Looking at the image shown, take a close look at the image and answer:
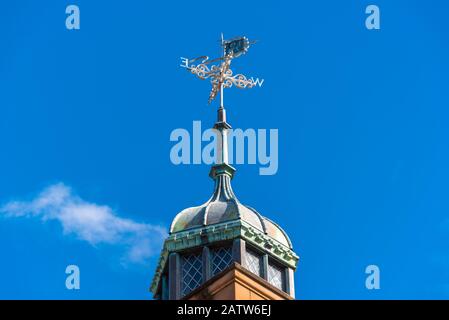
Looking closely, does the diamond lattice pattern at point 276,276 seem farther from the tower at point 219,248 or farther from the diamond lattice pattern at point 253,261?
the diamond lattice pattern at point 253,261

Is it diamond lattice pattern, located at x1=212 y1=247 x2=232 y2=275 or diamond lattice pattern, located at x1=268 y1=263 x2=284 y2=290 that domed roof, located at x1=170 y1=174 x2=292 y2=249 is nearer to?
diamond lattice pattern, located at x1=268 y1=263 x2=284 y2=290

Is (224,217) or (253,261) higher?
(224,217)

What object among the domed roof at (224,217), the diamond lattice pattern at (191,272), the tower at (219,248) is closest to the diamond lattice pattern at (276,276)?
the tower at (219,248)

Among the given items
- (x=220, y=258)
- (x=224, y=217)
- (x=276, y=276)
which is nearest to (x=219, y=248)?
(x=220, y=258)

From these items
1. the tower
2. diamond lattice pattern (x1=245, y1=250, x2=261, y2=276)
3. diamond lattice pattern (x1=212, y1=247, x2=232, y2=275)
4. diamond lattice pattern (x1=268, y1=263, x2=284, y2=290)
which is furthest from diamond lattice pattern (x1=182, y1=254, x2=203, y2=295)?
diamond lattice pattern (x1=268, y1=263, x2=284, y2=290)

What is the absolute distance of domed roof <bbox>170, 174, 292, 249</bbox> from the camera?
141 ft

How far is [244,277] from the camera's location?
98.0 ft

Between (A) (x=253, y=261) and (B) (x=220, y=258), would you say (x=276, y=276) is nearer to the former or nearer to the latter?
(A) (x=253, y=261)

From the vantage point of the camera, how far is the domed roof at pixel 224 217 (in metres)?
43.1

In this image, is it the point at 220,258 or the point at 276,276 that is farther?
the point at 276,276

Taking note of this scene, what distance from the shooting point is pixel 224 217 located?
43.1m
